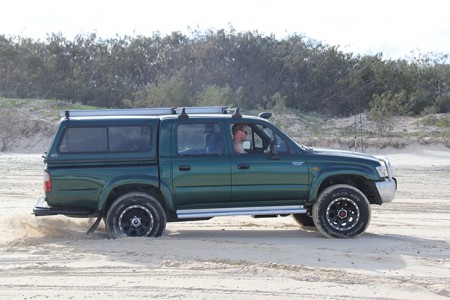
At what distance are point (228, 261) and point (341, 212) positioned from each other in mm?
2506

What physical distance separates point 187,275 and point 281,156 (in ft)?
9.85

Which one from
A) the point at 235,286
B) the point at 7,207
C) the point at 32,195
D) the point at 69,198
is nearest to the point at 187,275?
the point at 235,286

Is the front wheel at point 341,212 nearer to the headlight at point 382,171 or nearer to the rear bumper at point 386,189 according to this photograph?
the rear bumper at point 386,189

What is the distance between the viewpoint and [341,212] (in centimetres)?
1091

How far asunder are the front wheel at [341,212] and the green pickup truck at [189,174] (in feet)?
0.05

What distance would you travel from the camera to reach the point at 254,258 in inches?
365

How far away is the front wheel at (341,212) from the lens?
10.8 metres

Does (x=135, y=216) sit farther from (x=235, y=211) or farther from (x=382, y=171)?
(x=382, y=171)

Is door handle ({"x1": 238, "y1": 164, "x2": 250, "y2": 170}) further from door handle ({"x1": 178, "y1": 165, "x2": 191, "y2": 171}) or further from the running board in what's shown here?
door handle ({"x1": 178, "y1": 165, "x2": 191, "y2": 171})

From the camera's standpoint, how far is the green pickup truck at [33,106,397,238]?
34.4 ft

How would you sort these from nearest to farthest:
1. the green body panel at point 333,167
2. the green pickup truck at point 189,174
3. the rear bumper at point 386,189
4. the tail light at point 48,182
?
the tail light at point 48,182
the green pickup truck at point 189,174
the green body panel at point 333,167
the rear bumper at point 386,189

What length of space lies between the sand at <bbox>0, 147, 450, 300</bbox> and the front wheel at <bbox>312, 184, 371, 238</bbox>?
201 millimetres

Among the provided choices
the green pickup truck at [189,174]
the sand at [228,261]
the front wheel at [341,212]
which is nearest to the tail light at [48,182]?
the green pickup truck at [189,174]

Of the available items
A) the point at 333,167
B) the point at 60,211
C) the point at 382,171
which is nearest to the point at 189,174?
the point at 60,211
